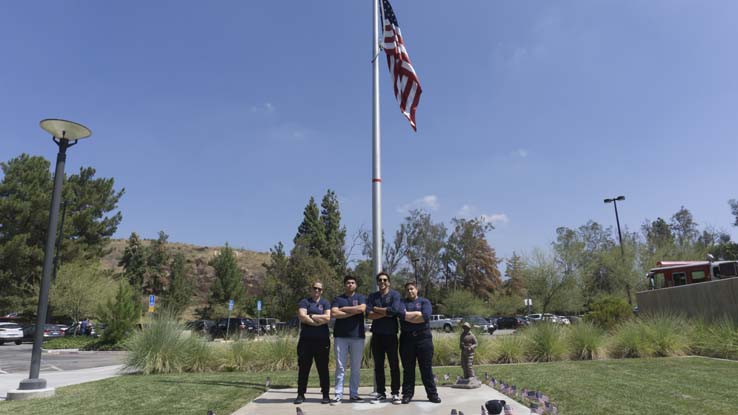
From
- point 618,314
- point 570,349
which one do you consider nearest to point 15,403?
point 570,349

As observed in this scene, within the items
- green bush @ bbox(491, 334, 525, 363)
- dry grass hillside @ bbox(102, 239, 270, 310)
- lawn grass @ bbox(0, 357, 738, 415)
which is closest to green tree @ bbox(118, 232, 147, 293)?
dry grass hillside @ bbox(102, 239, 270, 310)

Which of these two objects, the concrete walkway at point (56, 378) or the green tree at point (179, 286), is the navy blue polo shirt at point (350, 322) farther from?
the green tree at point (179, 286)

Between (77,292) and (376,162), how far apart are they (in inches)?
1214

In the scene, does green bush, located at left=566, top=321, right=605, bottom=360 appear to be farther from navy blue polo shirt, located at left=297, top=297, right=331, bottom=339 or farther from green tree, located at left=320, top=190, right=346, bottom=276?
green tree, located at left=320, top=190, right=346, bottom=276

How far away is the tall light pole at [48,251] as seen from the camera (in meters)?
7.49

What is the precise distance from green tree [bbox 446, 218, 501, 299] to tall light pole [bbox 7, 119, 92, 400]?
51.7m

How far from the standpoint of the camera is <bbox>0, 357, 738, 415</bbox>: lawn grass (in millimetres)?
5941

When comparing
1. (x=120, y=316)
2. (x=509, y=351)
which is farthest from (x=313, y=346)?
(x=120, y=316)

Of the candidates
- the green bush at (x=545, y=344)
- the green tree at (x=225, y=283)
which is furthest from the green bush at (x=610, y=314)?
the green tree at (x=225, y=283)

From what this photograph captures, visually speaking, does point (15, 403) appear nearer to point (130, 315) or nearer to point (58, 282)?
point (130, 315)

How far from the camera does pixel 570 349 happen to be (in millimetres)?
11828

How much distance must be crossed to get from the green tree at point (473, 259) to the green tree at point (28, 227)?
39832 mm

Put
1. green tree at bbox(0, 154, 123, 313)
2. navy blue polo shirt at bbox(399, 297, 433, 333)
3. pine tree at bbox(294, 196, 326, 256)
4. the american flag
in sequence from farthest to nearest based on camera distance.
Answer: pine tree at bbox(294, 196, 326, 256)
green tree at bbox(0, 154, 123, 313)
the american flag
navy blue polo shirt at bbox(399, 297, 433, 333)

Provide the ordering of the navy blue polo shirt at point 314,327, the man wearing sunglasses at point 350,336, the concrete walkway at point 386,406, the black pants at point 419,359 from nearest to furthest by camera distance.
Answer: the concrete walkway at point 386,406, the black pants at point 419,359, the man wearing sunglasses at point 350,336, the navy blue polo shirt at point 314,327
